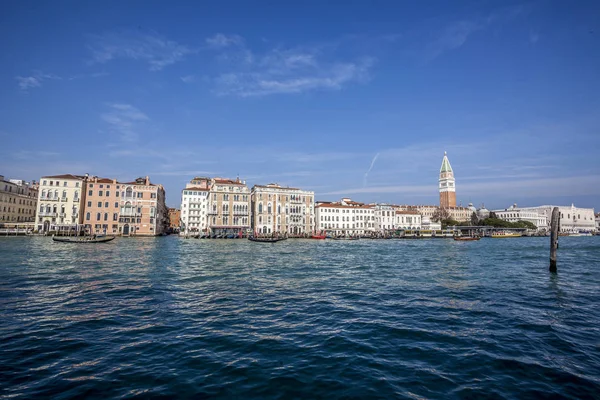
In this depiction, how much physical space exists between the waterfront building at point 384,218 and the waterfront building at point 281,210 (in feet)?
74.4

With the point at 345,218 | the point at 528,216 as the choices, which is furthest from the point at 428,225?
the point at 528,216

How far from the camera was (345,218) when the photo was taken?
8631 centimetres

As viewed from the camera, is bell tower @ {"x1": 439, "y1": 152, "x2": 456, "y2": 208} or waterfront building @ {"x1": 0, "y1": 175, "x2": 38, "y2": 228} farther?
bell tower @ {"x1": 439, "y1": 152, "x2": 456, "y2": 208}

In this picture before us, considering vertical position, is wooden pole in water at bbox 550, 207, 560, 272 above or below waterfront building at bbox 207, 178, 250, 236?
below

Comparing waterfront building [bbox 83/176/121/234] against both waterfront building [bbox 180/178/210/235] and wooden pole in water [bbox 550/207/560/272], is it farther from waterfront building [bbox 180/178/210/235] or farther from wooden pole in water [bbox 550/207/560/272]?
wooden pole in water [bbox 550/207/560/272]

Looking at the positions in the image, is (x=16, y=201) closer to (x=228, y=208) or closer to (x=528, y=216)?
(x=228, y=208)

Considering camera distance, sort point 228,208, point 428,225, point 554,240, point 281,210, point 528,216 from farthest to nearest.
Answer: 1. point 528,216
2. point 428,225
3. point 281,210
4. point 228,208
5. point 554,240

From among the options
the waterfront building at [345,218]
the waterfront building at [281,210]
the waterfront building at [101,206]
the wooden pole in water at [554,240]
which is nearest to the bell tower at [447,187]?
the waterfront building at [345,218]

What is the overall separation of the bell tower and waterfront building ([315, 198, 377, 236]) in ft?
223

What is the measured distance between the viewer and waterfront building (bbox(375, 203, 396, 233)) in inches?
3583

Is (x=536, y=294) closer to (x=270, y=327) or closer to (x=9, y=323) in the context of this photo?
(x=270, y=327)

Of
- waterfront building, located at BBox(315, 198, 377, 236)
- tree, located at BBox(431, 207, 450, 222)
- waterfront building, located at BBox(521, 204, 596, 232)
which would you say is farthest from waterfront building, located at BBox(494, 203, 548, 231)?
waterfront building, located at BBox(315, 198, 377, 236)

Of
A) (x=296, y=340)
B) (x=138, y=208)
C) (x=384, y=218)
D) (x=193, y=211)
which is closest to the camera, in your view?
(x=296, y=340)

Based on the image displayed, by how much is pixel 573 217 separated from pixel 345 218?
116 metres
